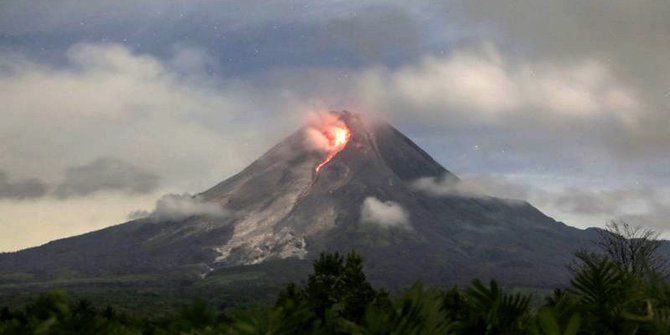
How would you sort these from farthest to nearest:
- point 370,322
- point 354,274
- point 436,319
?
point 354,274 < point 436,319 < point 370,322

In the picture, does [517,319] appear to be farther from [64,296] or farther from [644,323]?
[64,296]

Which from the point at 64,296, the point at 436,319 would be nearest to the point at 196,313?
the point at 436,319

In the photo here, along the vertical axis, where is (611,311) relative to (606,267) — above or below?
below

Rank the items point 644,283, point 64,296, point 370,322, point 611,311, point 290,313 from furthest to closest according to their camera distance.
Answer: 1. point 64,296
2. point 644,283
3. point 611,311
4. point 290,313
5. point 370,322

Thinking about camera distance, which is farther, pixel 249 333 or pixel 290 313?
pixel 290 313

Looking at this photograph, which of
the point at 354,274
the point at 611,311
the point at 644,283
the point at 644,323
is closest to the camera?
the point at 644,323

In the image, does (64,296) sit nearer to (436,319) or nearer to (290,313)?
(290,313)

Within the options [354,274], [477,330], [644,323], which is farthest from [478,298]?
[354,274]

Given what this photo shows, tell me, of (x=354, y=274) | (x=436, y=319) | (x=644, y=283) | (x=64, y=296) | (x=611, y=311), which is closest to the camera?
(x=436, y=319)

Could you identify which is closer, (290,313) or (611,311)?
(290,313)
